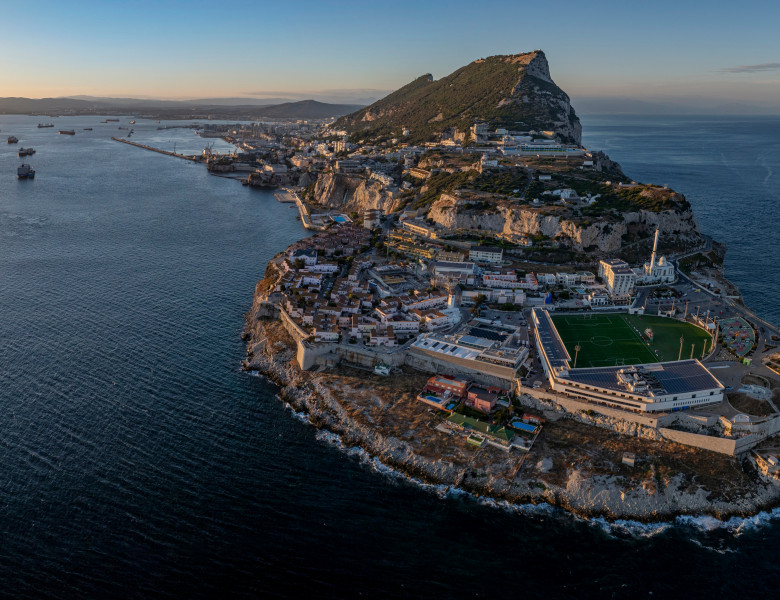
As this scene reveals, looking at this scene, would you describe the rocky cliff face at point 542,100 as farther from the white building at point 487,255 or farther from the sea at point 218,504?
the sea at point 218,504

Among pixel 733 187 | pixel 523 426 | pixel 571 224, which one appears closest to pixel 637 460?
pixel 523 426

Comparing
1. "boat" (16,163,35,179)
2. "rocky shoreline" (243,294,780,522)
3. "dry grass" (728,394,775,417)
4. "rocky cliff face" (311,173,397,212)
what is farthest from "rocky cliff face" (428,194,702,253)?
"boat" (16,163,35,179)

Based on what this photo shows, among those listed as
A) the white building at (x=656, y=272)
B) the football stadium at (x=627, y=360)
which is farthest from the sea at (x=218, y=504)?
the white building at (x=656, y=272)

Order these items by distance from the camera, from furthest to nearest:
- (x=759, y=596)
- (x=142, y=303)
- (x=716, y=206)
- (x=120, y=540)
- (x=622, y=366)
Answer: (x=716, y=206) → (x=142, y=303) → (x=622, y=366) → (x=120, y=540) → (x=759, y=596)

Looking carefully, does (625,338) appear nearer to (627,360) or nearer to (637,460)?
(627,360)

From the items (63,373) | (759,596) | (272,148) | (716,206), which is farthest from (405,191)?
(272,148)

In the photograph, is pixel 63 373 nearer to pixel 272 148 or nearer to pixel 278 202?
pixel 278 202
